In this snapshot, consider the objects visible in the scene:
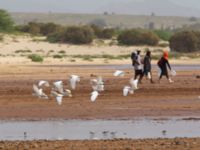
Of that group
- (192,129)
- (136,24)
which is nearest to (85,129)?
(192,129)

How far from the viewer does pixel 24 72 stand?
36.7m

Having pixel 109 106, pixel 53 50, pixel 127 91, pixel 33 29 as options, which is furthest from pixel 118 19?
pixel 109 106

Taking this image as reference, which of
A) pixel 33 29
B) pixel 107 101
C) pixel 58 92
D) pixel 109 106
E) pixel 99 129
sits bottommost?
pixel 33 29

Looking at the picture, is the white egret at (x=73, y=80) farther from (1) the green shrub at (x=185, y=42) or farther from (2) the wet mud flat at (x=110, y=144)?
(1) the green shrub at (x=185, y=42)

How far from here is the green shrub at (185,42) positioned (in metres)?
56.8

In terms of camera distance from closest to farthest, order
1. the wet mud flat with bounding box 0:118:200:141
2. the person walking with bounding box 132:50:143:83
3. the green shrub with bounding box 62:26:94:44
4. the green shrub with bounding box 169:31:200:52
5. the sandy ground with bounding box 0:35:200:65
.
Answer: the wet mud flat with bounding box 0:118:200:141 → the person walking with bounding box 132:50:143:83 → the sandy ground with bounding box 0:35:200:65 → the green shrub with bounding box 169:31:200:52 → the green shrub with bounding box 62:26:94:44

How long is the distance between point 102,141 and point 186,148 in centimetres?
174

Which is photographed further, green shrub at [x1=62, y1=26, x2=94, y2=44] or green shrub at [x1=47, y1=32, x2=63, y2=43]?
green shrub at [x1=47, y1=32, x2=63, y2=43]

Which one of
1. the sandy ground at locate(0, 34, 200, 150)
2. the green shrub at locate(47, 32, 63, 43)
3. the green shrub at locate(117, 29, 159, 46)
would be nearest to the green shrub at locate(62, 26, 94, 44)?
the green shrub at locate(47, 32, 63, 43)

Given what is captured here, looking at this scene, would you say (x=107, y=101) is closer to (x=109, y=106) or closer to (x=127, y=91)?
(x=109, y=106)

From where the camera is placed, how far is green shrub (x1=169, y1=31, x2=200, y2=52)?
56.8 m

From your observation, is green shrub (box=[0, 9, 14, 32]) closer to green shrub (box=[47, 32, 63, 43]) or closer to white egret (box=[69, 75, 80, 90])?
green shrub (box=[47, 32, 63, 43])

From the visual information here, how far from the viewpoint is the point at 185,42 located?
186 ft

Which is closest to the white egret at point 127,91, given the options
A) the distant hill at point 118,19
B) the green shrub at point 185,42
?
the green shrub at point 185,42
